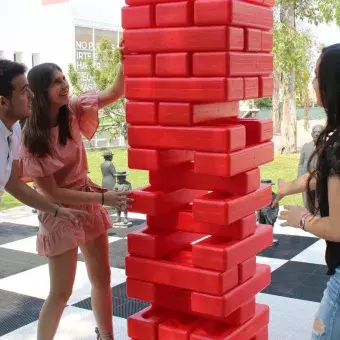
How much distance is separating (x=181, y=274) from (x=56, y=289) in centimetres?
70

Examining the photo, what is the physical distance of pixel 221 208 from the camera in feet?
6.77

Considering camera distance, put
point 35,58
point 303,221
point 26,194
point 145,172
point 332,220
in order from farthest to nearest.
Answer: point 35,58, point 145,172, point 26,194, point 303,221, point 332,220

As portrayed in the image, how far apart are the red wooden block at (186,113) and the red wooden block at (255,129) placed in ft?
0.44

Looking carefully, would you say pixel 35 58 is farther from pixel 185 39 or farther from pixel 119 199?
pixel 185 39

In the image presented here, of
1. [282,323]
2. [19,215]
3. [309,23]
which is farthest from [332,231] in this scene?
[309,23]

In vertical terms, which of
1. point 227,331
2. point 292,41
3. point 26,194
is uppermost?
point 292,41

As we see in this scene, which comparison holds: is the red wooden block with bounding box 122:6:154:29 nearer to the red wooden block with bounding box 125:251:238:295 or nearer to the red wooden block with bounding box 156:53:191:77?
the red wooden block with bounding box 156:53:191:77

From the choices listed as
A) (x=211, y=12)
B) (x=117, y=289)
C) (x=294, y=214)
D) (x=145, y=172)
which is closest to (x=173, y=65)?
(x=211, y=12)

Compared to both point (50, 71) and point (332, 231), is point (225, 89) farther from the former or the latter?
point (50, 71)

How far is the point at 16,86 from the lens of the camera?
7.60 feet

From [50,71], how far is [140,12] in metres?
0.56

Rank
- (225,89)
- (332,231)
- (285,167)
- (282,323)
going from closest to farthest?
(332,231)
(225,89)
(282,323)
(285,167)

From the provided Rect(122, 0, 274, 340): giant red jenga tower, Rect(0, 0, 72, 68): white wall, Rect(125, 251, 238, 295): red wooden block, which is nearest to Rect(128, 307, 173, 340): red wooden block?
Rect(122, 0, 274, 340): giant red jenga tower

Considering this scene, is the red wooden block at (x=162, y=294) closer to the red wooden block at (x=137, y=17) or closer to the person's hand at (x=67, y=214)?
the person's hand at (x=67, y=214)
